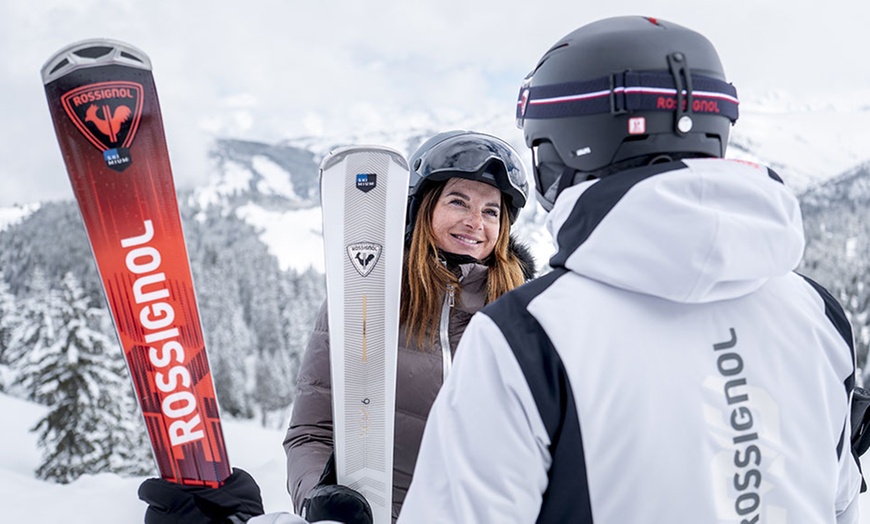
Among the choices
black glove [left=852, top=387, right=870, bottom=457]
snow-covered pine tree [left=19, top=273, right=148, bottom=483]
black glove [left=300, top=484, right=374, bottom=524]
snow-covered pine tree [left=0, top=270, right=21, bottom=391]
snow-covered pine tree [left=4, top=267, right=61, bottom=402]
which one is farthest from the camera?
snow-covered pine tree [left=0, top=270, right=21, bottom=391]

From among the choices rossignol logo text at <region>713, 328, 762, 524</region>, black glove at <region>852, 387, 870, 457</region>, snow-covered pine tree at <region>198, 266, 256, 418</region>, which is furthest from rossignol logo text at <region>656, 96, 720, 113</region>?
snow-covered pine tree at <region>198, 266, 256, 418</region>

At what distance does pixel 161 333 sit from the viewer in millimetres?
2549

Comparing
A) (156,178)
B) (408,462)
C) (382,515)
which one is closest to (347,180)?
(156,178)

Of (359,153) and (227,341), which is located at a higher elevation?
(359,153)

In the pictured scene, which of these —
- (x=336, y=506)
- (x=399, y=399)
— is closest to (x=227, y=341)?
(x=399, y=399)

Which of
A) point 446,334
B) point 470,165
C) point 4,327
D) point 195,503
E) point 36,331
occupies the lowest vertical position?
point 4,327

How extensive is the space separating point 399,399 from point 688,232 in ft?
5.42

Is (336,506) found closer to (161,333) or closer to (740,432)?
(161,333)

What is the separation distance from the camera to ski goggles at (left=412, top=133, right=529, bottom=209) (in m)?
2.71

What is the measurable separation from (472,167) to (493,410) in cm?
171

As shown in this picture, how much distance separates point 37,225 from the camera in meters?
90.0

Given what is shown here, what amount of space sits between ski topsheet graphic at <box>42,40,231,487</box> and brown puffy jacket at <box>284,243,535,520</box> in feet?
1.04

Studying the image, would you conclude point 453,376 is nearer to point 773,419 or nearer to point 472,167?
point 773,419

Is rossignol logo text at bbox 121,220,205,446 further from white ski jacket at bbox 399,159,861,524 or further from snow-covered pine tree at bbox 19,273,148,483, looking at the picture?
snow-covered pine tree at bbox 19,273,148,483
